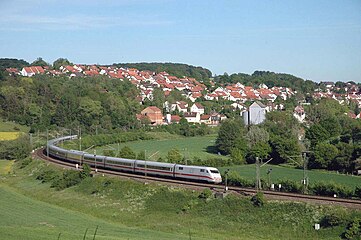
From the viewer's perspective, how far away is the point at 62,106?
291ft

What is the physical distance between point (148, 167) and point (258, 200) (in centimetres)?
1337

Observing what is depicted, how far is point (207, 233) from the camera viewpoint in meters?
27.5

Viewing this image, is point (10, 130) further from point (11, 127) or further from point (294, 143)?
point (294, 143)

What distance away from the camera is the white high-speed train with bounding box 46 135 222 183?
3650cm

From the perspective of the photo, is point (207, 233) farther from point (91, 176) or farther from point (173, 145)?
point (173, 145)

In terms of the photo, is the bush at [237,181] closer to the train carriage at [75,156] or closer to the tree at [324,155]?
the tree at [324,155]

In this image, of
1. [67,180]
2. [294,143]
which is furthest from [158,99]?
[67,180]

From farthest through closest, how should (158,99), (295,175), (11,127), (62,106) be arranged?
1. (158,99)
2. (62,106)
3. (11,127)
4. (295,175)

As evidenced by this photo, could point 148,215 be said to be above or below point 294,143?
below

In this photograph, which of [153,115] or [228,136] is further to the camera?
[153,115]

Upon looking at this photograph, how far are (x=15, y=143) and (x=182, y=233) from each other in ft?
137

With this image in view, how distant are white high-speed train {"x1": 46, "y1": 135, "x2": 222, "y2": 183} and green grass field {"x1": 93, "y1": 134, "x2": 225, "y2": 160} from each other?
8841mm

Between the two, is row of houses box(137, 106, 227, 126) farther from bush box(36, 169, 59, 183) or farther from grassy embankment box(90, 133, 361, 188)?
bush box(36, 169, 59, 183)

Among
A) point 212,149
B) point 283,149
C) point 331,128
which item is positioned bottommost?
point 212,149
